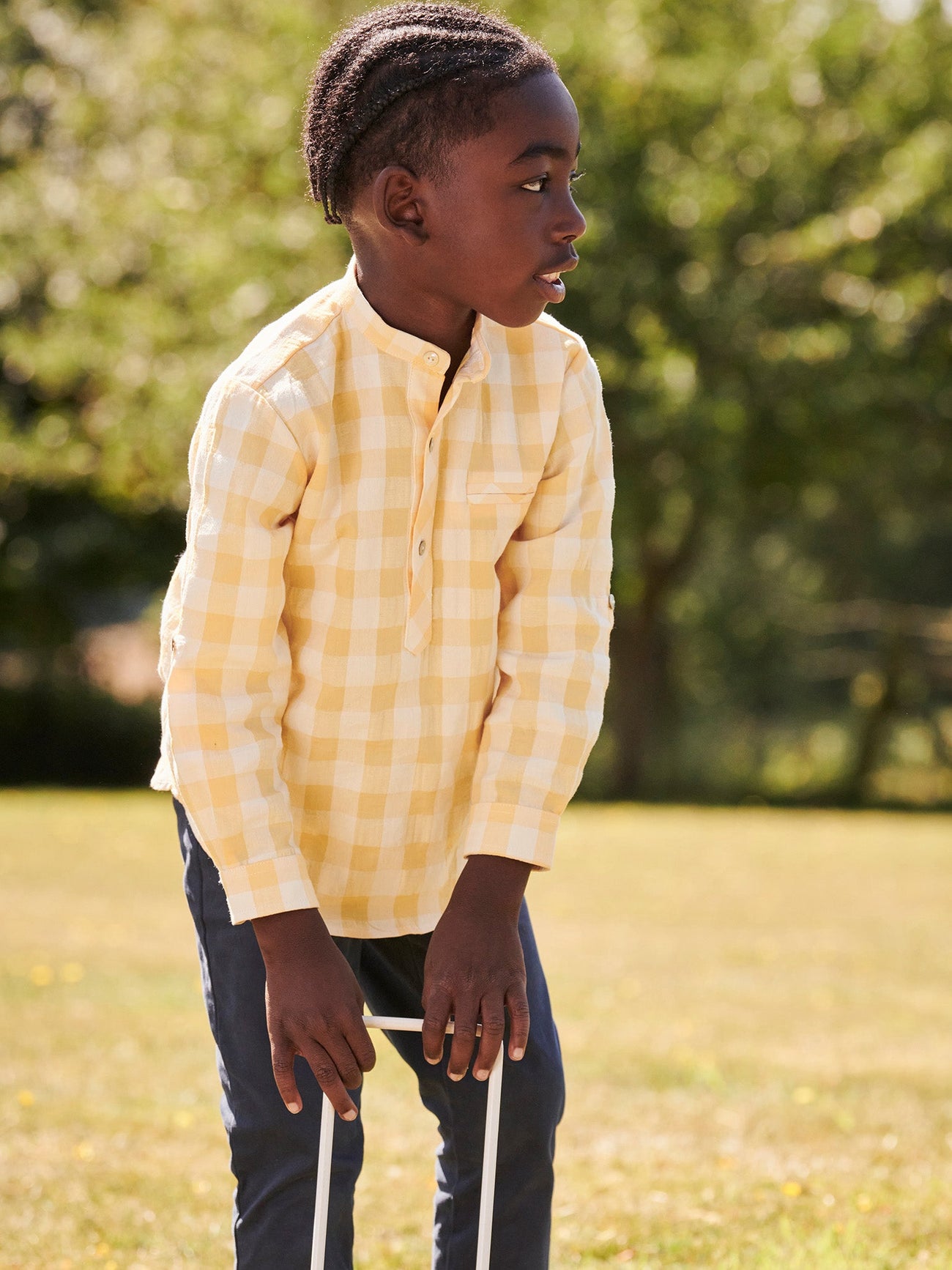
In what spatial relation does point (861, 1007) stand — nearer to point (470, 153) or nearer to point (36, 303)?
point (470, 153)

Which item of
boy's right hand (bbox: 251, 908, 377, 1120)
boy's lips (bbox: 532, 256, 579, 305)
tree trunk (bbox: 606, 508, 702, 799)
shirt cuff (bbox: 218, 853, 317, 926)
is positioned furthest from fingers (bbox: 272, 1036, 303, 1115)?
Result: tree trunk (bbox: 606, 508, 702, 799)

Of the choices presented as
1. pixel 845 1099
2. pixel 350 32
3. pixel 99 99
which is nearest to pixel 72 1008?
pixel 845 1099

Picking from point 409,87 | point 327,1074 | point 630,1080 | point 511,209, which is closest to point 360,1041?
point 327,1074

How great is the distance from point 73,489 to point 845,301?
991cm

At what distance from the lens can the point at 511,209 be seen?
1.91 metres

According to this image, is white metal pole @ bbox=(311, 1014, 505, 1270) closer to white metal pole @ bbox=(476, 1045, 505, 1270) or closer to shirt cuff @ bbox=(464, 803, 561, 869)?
white metal pole @ bbox=(476, 1045, 505, 1270)

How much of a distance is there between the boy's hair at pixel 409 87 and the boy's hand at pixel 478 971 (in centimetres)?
92

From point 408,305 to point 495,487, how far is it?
0.27 metres

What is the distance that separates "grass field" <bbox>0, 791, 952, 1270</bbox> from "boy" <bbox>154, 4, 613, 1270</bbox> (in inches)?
62.2

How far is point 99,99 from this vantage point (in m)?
21.6

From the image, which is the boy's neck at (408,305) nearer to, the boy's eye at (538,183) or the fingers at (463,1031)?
the boy's eye at (538,183)

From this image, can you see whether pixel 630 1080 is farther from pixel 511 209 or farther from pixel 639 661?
pixel 639 661

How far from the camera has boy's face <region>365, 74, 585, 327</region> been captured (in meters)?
1.90

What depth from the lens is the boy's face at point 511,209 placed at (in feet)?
6.22
